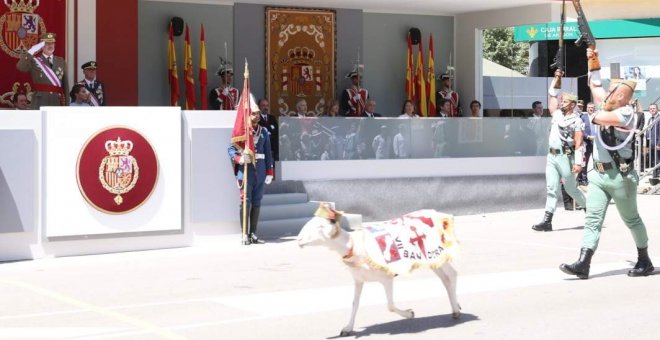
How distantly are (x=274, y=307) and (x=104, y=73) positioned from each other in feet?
31.5

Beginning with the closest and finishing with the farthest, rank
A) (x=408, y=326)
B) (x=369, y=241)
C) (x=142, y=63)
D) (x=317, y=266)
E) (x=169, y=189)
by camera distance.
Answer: (x=369, y=241)
(x=408, y=326)
(x=317, y=266)
(x=169, y=189)
(x=142, y=63)

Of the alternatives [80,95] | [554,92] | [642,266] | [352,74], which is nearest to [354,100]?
[352,74]

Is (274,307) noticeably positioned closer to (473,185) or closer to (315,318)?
(315,318)

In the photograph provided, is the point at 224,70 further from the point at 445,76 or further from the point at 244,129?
the point at 244,129

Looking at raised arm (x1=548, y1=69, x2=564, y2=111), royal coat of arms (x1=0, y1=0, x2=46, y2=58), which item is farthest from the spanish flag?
royal coat of arms (x1=0, y1=0, x2=46, y2=58)

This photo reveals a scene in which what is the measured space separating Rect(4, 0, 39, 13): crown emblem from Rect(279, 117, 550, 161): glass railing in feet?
15.2

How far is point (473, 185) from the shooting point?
1833 cm

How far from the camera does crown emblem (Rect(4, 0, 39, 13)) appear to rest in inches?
693

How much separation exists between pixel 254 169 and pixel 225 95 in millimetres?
5577

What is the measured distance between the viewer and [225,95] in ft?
64.8

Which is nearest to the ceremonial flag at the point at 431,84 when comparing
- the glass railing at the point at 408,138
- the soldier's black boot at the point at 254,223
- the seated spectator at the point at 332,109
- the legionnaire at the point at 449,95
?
the legionnaire at the point at 449,95

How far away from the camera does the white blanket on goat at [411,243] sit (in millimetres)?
8047

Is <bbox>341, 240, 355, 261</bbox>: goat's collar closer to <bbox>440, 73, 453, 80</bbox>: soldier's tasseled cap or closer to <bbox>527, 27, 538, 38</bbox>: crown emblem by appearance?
<bbox>440, 73, 453, 80</bbox>: soldier's tasseled cap

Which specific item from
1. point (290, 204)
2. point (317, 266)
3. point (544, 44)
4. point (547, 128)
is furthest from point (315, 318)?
point (544, 44)
